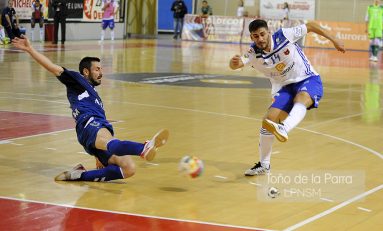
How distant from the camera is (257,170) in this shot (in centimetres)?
953

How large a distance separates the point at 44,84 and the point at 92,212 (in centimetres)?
1187

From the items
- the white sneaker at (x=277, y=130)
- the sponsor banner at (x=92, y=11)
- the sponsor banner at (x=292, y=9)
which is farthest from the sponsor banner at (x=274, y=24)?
the white sneaker at (x=277, y=130)

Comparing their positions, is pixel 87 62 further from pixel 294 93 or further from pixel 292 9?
pixel 292 9

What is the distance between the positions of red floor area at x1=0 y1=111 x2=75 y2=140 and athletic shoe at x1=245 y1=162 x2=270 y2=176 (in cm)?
393

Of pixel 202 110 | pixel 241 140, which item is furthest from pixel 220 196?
pixel 202 110

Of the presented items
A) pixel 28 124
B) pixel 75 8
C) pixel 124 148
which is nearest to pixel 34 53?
pixel 124 148

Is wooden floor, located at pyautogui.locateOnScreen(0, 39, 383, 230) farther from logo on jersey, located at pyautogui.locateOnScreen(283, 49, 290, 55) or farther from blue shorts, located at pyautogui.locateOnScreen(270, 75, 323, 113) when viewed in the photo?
logo on jersey, located at pyautogui.locateOnScreen(283, 49, 290, 55)

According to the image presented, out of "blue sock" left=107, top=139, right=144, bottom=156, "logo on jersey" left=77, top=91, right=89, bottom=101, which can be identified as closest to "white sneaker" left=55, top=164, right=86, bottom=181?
"blue sock" left=107, top=139, right=144, bottom=156

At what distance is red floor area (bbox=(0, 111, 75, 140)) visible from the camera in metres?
11.8

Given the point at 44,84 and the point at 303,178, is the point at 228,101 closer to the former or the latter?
the point at 44,84

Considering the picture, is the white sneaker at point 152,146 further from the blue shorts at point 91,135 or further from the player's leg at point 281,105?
the player's leg at point 281,105

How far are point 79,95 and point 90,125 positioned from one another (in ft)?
1.49

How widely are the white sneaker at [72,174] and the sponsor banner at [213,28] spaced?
109ft

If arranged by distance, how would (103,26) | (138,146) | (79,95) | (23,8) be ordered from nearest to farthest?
1. (138,146)
2. (79,95)
3. (23,8)
4. (103,26)
